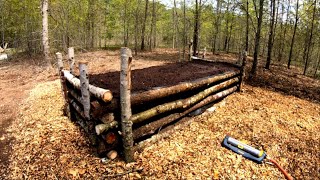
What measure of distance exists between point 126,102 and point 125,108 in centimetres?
12

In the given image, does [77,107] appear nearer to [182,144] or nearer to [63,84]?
[63,84]

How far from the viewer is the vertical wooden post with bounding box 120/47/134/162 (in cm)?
347

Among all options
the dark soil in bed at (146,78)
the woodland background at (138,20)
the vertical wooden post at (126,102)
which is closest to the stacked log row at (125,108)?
the vertical wooden post at (126,102)

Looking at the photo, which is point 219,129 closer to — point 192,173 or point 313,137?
point 192,173

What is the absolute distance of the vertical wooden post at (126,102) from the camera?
3.47 metres

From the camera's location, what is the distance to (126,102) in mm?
3668

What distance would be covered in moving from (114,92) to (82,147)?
1.50 m

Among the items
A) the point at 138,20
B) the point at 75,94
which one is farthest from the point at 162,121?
the point at 138,20

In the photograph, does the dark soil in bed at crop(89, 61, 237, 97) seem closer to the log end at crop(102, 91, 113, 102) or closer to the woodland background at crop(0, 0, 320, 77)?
the log end at crop(102, 91, 113, 102)

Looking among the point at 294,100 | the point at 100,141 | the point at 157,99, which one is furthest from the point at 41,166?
the point at 294,100

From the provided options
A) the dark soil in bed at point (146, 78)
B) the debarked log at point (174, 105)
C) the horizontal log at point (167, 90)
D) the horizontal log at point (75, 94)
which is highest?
the dark soil in bed at point (146, 78)

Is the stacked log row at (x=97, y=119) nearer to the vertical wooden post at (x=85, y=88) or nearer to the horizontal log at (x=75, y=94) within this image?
the vertical wooden post at (x=85, y=88)

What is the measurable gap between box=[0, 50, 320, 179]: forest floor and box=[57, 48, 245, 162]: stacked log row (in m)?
0.35

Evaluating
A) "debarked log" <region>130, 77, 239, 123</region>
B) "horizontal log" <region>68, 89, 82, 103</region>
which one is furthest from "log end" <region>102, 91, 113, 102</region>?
"horizontal log" <region>68, 89, 82, 103</region>
